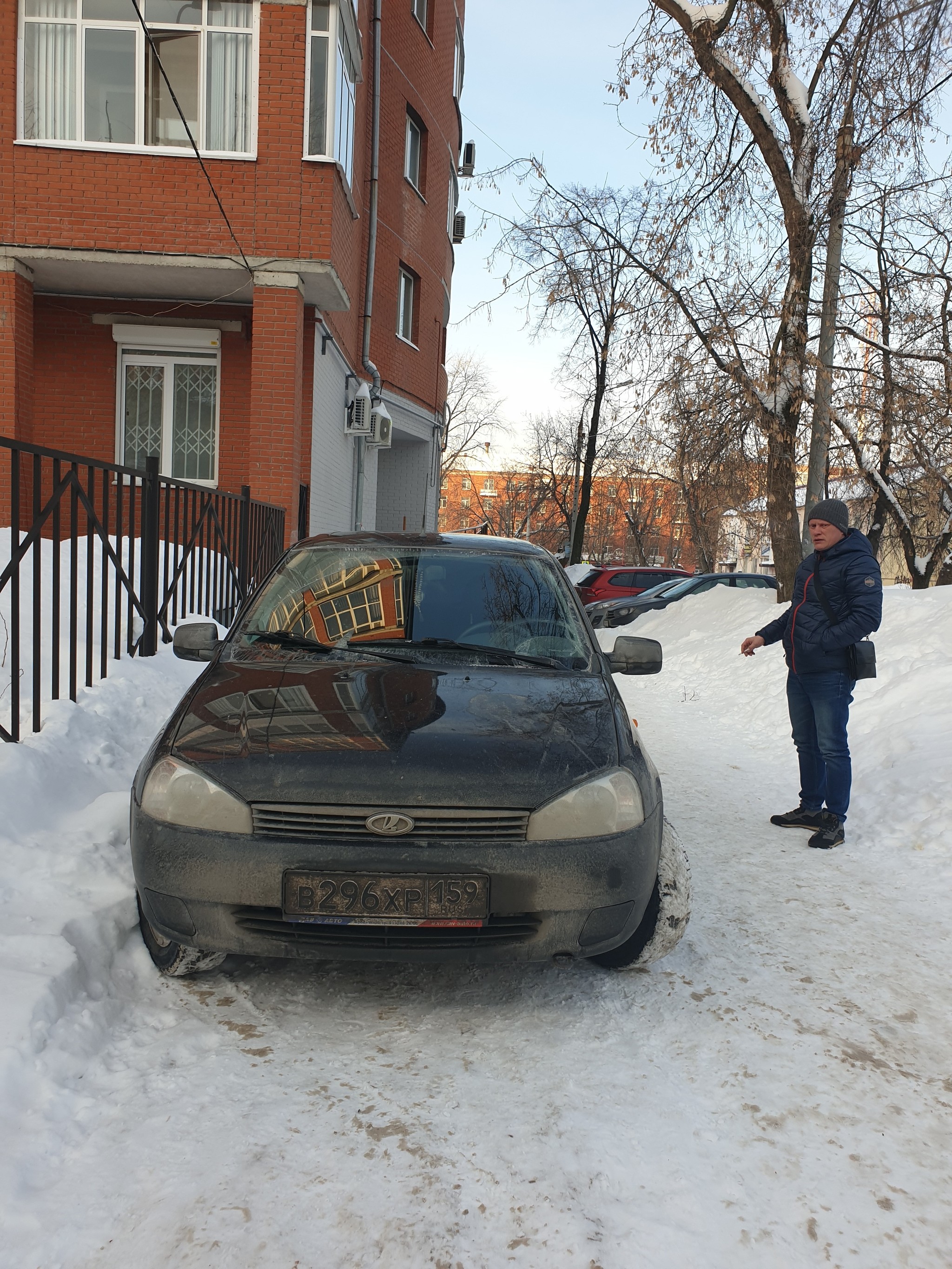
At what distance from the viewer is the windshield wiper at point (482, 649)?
371cm

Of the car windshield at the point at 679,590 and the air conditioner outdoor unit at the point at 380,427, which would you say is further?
the car windshield at the point at 679,590

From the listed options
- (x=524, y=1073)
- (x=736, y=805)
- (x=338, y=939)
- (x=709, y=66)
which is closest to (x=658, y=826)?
(x=524, y=1073)

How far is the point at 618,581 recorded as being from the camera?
72.6 feet

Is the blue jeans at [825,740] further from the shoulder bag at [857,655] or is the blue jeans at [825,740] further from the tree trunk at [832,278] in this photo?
the tree trunk at [832,278]

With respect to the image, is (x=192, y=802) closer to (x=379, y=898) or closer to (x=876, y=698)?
(x=379, y=898)

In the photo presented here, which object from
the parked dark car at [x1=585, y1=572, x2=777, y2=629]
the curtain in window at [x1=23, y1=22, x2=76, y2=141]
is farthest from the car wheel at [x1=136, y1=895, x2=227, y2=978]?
the curtain in window at [x1=23, y1=22, x2=76, y2=141]

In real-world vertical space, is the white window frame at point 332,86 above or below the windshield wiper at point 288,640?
above

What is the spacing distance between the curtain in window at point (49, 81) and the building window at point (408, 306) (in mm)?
9037

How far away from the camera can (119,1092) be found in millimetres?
2469

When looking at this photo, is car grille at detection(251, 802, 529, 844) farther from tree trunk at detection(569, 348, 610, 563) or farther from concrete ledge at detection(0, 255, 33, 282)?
tree trunk at detection(569, 348, 610, 563)

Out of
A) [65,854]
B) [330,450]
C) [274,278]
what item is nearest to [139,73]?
[274,278]

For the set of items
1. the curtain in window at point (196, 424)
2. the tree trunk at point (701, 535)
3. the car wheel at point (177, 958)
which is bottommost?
the car wheel at point (177, 958)

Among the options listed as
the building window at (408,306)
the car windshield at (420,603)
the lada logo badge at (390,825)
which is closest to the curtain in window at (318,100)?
the building window at (408,306)

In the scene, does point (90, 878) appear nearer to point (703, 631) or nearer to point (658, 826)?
point (658, 826)
